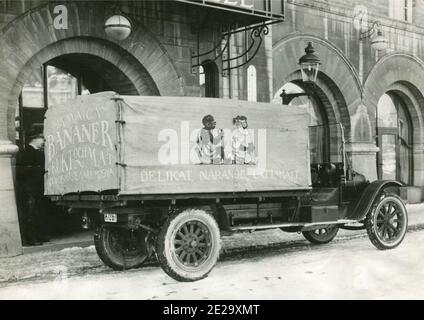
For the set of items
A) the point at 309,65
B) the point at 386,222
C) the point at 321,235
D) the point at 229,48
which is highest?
the point at 229,48

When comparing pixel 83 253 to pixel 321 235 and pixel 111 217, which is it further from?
pixel 321 235

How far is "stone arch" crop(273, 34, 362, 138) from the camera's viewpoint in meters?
15.1

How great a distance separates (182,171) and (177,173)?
0.08 m

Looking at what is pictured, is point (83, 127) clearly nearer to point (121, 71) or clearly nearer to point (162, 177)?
point (162, 177)

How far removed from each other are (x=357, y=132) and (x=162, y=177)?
10.8 meters

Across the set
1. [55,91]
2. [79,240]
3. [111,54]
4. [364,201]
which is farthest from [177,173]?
[55,91]

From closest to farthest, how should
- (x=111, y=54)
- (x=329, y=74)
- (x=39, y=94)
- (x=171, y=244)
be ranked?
(x=171, y=244) → (x=39, y=94) → (x=111, y=54) → (x=329, y=74)

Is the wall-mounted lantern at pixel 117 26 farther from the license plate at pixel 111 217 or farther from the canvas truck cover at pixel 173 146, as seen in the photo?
the license plate at pixel 111 217

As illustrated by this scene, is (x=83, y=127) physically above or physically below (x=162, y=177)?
above

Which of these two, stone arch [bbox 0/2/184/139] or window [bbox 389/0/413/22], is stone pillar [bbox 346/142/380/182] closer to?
window [bbox 389/0/413/22]

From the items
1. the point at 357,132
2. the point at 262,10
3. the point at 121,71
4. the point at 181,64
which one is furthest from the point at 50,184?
the point at 357,132

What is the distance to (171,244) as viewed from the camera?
24.8ft

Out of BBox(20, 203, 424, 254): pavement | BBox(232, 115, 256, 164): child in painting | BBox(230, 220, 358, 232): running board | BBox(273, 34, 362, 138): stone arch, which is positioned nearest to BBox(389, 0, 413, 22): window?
BBox(273, 34, 362, 138): stone arch

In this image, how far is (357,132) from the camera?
1727 cm
